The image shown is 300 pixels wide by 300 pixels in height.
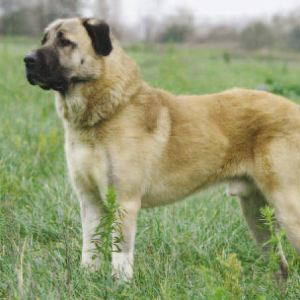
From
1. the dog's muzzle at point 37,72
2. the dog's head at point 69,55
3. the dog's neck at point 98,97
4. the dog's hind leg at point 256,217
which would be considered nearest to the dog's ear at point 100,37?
the dog's head at point 69,55

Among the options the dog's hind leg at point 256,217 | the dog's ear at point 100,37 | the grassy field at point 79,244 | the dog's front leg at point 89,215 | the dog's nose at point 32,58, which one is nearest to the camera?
the grassy field at point 79,244

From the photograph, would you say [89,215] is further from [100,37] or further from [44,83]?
[100,37]

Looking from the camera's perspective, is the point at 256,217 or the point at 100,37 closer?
the point at 100,37

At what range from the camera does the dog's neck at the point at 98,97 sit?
2717 mm

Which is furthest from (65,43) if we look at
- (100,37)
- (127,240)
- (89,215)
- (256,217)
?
(256,217)

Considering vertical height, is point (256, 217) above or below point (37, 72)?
below

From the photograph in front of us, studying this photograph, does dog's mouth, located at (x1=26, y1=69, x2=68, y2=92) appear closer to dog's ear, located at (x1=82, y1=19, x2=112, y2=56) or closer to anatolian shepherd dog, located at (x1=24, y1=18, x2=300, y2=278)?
anatolian shepherd dog, located at (x1=24, y1=18, x2=300, y2=278)

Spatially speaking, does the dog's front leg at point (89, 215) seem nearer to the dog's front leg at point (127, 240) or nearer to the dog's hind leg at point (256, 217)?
the dog's front leg at point (127, 240)

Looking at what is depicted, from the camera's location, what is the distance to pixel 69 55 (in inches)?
104

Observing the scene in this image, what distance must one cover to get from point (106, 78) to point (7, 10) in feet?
30.8

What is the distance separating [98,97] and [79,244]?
1242 millimetres

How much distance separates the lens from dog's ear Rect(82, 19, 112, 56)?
2658 mm

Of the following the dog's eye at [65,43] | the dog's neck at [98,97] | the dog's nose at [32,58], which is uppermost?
the dog's eye at [65,43]

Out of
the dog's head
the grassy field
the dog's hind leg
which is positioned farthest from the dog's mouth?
the dog's hind leg
